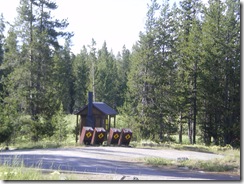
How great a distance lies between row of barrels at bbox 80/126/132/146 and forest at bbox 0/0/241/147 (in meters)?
1.85

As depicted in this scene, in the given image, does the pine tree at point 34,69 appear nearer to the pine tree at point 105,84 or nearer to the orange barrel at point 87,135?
the pine tree at point 105,84

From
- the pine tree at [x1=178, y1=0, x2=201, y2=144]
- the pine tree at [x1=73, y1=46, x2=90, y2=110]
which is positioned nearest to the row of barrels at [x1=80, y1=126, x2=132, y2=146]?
the pine tree at [x1=73, y1=46, x2=90, y2=110]

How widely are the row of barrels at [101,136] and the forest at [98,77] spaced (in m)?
1.85

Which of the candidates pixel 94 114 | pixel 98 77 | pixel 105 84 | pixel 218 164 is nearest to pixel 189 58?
pixel 105 84

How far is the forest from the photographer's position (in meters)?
13.6

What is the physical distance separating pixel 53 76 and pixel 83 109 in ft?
11.4

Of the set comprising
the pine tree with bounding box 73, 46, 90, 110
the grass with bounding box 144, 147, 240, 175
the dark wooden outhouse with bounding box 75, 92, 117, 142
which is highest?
the pine tree with bounding box 73, 46, 90, 110

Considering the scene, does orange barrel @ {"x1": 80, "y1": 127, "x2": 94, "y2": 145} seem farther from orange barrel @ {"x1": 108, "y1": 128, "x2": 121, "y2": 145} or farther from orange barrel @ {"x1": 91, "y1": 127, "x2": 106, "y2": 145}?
orange barrel @ {"x1": 108, "y1": 128, "x2": 121, "y2": 145}

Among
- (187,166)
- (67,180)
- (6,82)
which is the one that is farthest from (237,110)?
(6,82)

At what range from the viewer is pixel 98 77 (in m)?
15.1

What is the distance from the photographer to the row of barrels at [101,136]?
11.2m

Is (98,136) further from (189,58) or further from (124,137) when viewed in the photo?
(189,58)

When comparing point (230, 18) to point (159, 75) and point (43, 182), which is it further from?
point (159, 75)

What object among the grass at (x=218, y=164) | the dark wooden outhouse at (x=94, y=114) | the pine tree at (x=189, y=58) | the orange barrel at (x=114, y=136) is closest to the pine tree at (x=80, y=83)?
the dark wooden outhouse at (x=94, y=114)
